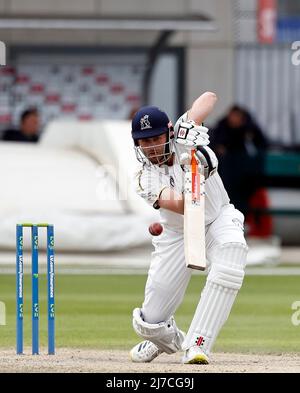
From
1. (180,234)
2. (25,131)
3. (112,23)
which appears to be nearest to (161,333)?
(180,234)

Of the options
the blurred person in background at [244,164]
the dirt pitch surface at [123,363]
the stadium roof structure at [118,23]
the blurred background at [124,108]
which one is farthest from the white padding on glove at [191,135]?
the blurred person in background at [244,164]

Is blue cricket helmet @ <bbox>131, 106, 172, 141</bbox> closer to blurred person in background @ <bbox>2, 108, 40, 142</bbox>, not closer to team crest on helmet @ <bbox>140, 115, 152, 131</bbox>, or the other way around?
team crest on helmet @ <bbox>140, 115, 152, 131</bbox>

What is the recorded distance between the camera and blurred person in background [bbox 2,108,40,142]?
20531mm

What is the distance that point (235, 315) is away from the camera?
1341cm

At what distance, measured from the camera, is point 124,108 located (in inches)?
881

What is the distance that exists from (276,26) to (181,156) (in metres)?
16.8

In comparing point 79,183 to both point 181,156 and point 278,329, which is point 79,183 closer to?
point 278,329

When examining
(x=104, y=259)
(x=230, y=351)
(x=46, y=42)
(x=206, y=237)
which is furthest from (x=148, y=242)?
(x=206, y=237)

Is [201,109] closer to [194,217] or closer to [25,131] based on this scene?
[194,217]

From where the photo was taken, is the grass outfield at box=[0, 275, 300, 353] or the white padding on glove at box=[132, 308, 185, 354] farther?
the grass outfield at box=[0, 275, 300, 353]

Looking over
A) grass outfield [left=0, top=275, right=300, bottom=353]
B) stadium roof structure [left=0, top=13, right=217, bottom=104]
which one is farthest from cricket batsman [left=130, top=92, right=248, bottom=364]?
stadium roof structure [left=0, top=13, right=217, bottom=104]

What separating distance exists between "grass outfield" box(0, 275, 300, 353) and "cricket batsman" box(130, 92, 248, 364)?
1.37 meters

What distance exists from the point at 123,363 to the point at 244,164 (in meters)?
11.5

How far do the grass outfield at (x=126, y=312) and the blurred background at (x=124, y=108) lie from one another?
6.96ft
